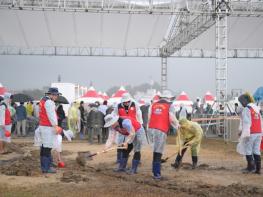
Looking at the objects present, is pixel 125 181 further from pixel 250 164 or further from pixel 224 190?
pixel 250 164

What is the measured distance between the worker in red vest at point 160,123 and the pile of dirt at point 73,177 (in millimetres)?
1407

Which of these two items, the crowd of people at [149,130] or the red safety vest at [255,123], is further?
the red safety vest at [255,123]

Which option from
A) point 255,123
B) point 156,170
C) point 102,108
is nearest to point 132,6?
point 102,108

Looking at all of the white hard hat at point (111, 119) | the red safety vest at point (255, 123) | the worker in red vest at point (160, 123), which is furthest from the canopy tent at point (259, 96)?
the white hard hat at point (111, 119)

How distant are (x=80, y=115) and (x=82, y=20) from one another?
21.2ft

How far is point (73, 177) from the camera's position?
8.79 metres

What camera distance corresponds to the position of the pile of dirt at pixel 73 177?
27.9 ft

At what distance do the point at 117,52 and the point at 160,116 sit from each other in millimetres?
19916

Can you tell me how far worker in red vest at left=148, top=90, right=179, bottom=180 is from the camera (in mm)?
9133

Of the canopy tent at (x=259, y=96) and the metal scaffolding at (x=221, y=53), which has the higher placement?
the metal scaffolding at (x=221, y=53)

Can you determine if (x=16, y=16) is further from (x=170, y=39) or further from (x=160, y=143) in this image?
(x=160, y=143)

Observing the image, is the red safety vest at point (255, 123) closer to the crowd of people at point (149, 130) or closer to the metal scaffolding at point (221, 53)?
the crowd of people at point (149, 130)

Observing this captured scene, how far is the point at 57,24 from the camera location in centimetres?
2523

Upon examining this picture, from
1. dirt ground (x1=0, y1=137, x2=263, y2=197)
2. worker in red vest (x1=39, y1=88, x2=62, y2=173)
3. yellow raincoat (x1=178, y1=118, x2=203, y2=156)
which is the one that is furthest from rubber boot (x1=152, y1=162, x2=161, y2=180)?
worker in red vest (x1=39, y1=88, x2=62, y2=173)
